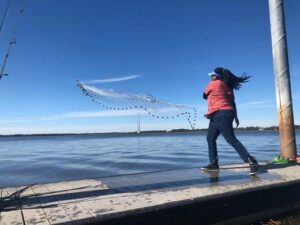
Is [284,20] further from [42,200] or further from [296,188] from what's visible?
[42,200]

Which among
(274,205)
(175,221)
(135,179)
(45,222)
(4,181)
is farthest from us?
(4,181)

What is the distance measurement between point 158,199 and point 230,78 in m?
3.63

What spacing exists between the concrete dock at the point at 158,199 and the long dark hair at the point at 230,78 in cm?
183

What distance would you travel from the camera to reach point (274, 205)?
598 centimetres

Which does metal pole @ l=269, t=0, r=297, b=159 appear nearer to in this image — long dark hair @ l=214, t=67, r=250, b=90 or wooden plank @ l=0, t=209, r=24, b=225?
long dark hair @ l=214, t=67, r=250, b=90

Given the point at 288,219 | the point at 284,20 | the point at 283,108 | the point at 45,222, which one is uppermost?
the point at 284,20

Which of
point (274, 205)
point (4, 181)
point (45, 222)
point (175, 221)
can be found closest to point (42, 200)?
point (45, 222)

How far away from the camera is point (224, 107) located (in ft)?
23.7

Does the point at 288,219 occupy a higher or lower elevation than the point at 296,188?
lower

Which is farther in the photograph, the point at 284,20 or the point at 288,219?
the point at 284,20

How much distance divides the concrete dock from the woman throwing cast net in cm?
53

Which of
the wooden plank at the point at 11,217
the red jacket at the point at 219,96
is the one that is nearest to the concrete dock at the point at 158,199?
the wooden plank at the point at 11,217

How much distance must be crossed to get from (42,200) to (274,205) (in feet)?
12.2

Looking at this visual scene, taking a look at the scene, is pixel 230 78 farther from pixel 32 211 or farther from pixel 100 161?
pixel 100 161
